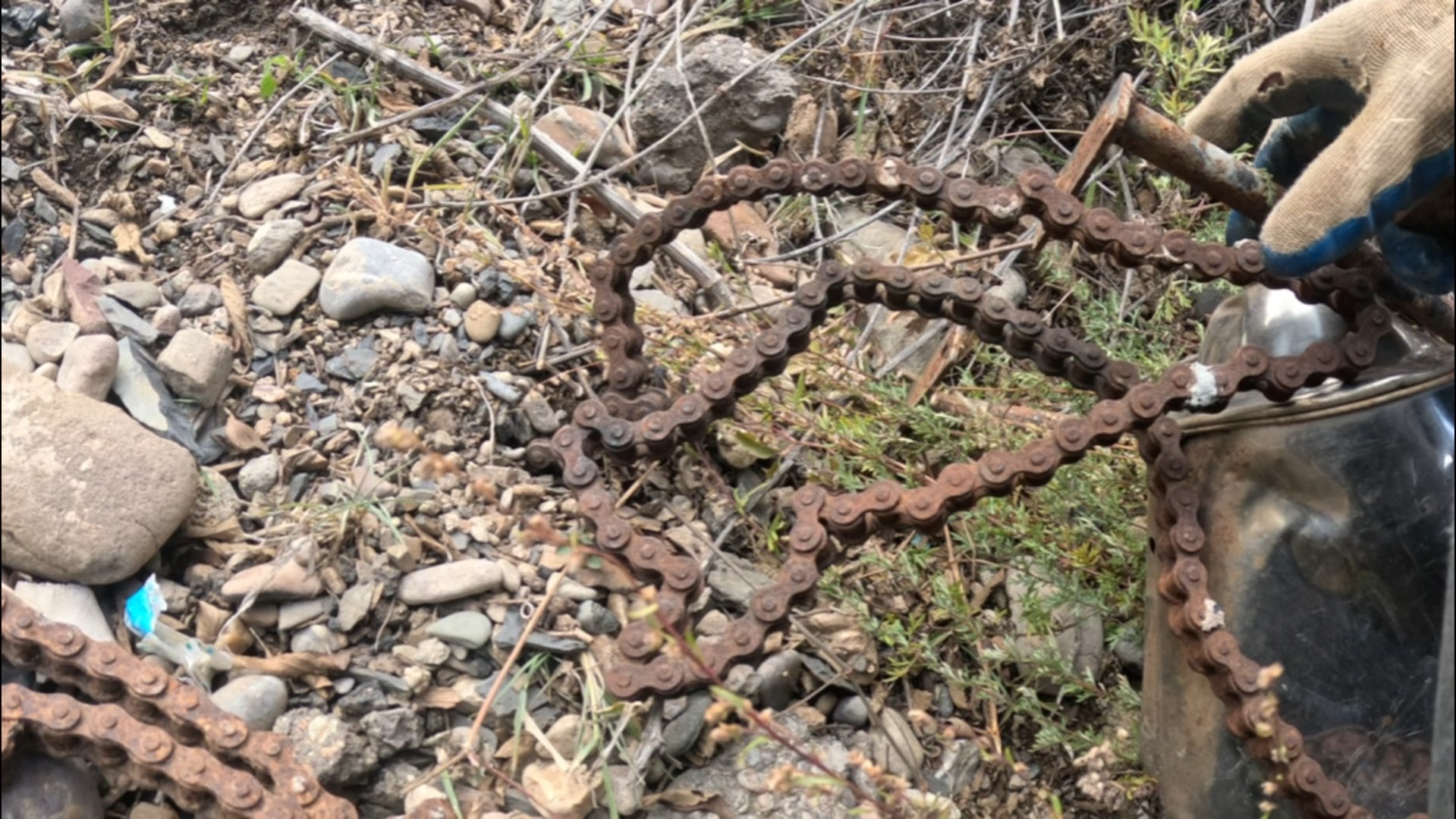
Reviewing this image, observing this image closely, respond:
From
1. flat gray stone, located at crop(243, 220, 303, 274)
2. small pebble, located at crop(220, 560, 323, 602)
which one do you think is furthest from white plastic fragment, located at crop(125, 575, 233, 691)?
flat gray stone, located at crop(243, 220, 303, 274)

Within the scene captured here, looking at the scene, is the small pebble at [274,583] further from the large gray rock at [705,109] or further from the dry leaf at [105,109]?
the large gray rock at [705,109]

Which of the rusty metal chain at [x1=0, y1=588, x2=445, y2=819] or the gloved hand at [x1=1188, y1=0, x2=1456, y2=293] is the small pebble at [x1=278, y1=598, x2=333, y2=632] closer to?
the rusty metal chain at [x1=0, y1=588, x2=445, y2=819]

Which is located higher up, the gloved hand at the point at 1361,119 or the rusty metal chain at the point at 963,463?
the gloved hand at the point at 1361,119

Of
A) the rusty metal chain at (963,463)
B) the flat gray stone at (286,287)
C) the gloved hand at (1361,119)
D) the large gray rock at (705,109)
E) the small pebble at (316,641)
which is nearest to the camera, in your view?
the gloved hand at (1361,119)

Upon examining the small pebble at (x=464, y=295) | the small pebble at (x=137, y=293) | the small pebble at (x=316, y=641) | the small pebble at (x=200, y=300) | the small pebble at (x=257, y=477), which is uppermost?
the small pebble at (x=137, y=293)

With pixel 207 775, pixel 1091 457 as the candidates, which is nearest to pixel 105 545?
pixel 207 775

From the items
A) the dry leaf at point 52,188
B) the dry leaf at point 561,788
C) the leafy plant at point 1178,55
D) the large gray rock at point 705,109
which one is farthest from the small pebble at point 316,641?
the leafy plant at point 1178,55

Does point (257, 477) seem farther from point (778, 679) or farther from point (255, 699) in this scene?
point (778, 679)
